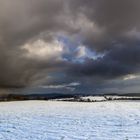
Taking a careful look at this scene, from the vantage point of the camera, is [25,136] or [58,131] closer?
[25,136]

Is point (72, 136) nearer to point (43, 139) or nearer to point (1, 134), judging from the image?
point (43, 139)

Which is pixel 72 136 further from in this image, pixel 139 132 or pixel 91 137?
pixel 139 132

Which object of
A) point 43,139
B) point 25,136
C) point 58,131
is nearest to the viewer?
point 43,139

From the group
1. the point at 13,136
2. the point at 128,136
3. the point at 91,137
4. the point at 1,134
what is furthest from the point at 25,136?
the point at 128,136

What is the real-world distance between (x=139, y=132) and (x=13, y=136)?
6.97 m

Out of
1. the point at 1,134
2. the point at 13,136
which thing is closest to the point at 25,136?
the point at 13,136

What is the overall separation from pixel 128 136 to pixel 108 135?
1.12 m

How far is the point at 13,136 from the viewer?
15867mm

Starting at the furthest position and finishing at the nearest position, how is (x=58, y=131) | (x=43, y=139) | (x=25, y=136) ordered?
(x=58, y=131) → (x=25, y=136) → (x=43, y=139)

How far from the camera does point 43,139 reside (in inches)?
577

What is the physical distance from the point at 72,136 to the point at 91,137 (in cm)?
107

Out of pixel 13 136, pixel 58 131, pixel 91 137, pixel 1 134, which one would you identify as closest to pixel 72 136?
pixel 91 137

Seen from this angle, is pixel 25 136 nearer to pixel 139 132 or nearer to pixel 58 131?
pixel 58 131

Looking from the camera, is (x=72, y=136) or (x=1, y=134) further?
(x=1, y=134)
